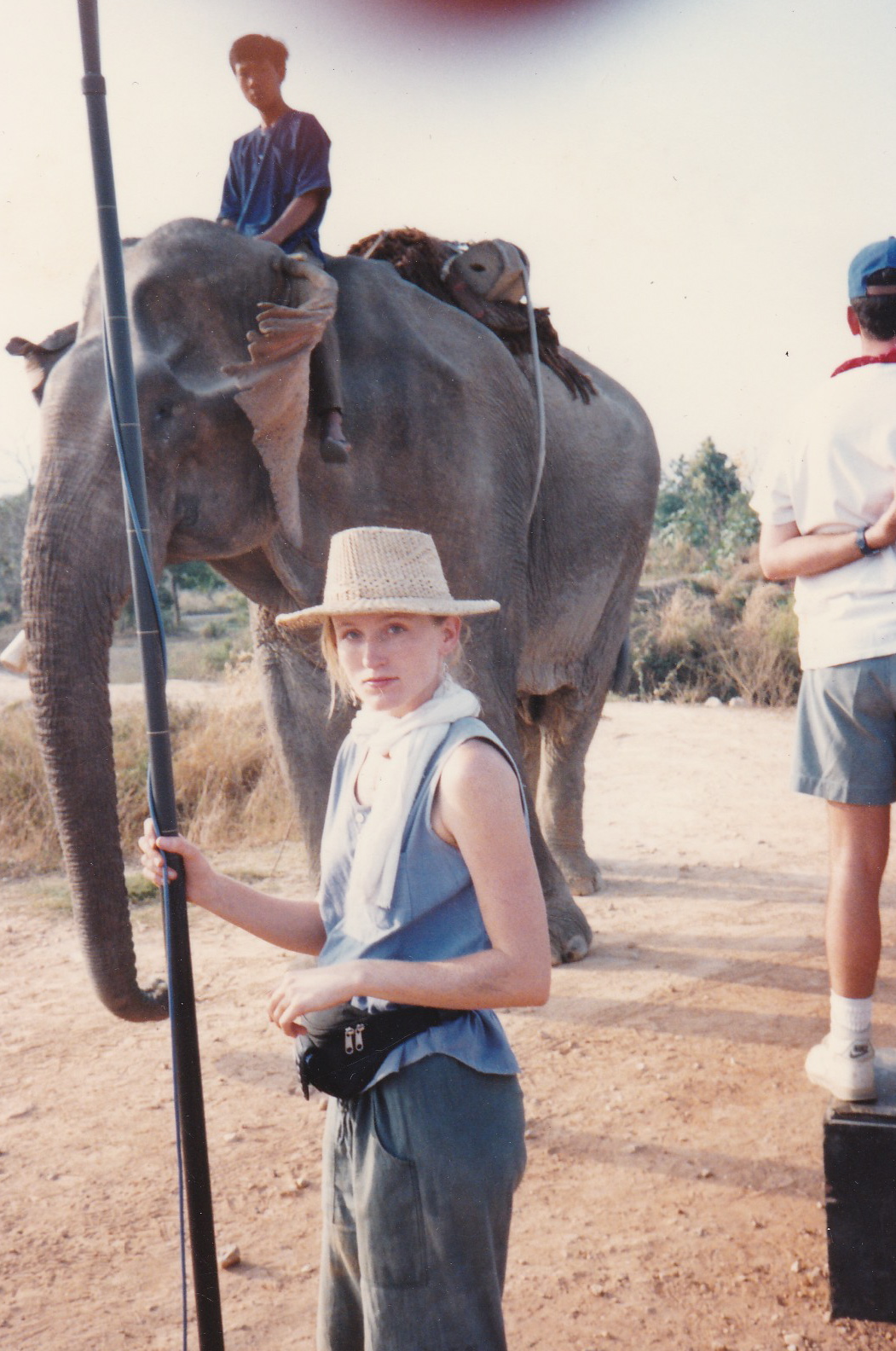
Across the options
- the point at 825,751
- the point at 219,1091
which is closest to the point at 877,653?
the point at 825,751

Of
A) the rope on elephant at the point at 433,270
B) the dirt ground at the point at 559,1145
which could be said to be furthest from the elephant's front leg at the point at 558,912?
the rope on elephant at the point at 433,270

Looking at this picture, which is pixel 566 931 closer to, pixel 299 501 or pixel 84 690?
pixel 299 501

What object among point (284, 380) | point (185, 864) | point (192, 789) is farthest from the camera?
point (192, 789)

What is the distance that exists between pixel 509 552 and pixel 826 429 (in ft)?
6.48

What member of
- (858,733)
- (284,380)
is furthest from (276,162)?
(858,733)

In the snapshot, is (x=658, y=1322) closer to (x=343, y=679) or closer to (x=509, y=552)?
(x=343, y=679)

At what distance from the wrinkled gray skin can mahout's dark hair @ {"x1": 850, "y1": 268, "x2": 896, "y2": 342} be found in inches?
72.2

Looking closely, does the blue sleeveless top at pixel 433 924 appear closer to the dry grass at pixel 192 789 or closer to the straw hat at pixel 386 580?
the straw hat at pixel 386 580

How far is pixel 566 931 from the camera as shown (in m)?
5.19

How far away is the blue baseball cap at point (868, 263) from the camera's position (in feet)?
9.65

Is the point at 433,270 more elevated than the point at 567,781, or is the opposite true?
the point at 433,270

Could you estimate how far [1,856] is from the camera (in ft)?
23.3

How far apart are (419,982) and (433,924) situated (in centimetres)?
15

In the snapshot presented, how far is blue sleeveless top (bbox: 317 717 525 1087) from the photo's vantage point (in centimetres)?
186
